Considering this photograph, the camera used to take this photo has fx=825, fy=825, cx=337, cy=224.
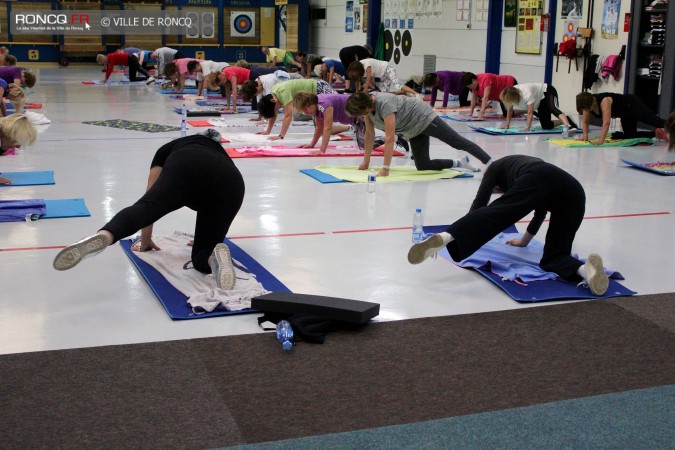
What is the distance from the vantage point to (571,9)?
14242mm

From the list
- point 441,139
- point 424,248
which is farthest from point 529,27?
point 424,248

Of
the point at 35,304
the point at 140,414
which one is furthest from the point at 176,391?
the point at 35,304

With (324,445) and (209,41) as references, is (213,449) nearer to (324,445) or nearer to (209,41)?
(324,445)

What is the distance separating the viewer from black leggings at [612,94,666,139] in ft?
35.3

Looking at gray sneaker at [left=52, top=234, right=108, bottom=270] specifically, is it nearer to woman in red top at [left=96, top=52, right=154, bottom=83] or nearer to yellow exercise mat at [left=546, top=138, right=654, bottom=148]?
yellow exercise mat at [left=546, top=138, right=654, bottom=148]

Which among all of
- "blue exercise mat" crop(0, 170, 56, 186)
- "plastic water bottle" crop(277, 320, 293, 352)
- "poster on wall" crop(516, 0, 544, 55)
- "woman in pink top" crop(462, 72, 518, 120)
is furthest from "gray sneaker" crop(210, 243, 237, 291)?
"poster on wall" crop(516, 0, 544, 55)

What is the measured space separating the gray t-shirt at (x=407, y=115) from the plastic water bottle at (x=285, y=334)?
439 cm

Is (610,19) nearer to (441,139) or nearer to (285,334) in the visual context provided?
(441,139)

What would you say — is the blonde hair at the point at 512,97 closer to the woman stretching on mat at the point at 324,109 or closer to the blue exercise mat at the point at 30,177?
the woman stretching on mat at the point at 324,109

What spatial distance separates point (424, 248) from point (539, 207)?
820 millimetres

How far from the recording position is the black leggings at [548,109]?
12328mm

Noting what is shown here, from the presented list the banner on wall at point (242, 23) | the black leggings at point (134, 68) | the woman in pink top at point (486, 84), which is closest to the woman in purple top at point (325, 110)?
the woman in pink top at point (486, 84)

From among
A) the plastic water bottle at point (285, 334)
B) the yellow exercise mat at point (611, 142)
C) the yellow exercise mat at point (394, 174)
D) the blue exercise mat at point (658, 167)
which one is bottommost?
the plastic water bottle at point (285, 334)

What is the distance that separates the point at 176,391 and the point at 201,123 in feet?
31.2
